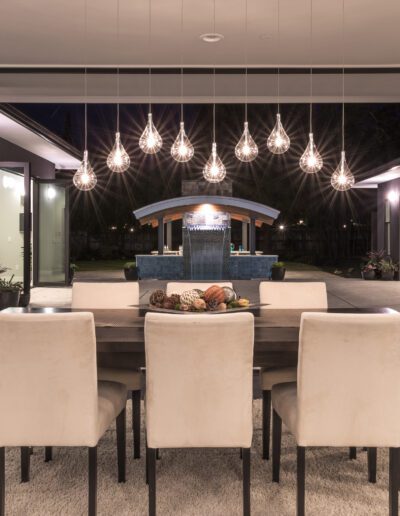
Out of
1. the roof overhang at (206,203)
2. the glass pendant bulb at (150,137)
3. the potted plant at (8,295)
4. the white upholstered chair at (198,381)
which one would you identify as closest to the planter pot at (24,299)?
the potted plant at (8,295)

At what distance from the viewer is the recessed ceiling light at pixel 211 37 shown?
5.46m

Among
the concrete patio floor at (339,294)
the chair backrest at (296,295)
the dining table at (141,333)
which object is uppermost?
the chair backrest at (296,295)

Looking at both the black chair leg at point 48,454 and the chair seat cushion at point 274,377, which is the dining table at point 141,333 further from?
the black chair leg at point 48,454

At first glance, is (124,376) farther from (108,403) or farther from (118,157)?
(118,157)

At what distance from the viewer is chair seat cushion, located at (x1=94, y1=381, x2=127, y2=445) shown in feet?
8.97

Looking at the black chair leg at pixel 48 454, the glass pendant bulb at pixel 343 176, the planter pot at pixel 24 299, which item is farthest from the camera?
the planter pot at pixel 24 299

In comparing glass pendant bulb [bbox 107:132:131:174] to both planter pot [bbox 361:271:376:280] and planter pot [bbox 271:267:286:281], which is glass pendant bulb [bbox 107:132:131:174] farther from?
planter pot [bbox 361:271:376:280]

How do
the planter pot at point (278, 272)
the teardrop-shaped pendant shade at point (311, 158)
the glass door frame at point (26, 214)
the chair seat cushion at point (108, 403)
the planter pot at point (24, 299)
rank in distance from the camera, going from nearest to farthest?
1. the chair seat cushion at point (108, 403)
2. the teardrop-shaped pendant shade at point (311, 158)
3. the planter pot at point (24, 299)
4. the glass door frame at point (26, 214)
5. the planter pot at point (278, 272)

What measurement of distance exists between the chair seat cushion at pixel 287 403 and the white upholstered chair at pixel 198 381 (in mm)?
269

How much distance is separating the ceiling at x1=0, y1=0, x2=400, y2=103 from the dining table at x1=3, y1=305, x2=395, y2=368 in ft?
9.03

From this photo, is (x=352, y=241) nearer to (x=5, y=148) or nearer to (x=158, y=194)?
(x=158, y=194)

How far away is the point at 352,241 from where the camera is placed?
2611 cm

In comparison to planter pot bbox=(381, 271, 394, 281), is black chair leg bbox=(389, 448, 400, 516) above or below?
below

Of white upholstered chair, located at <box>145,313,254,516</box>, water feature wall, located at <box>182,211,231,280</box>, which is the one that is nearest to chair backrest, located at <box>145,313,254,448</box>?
white upholstered chair, located at <box>145,313,254,516</box>
